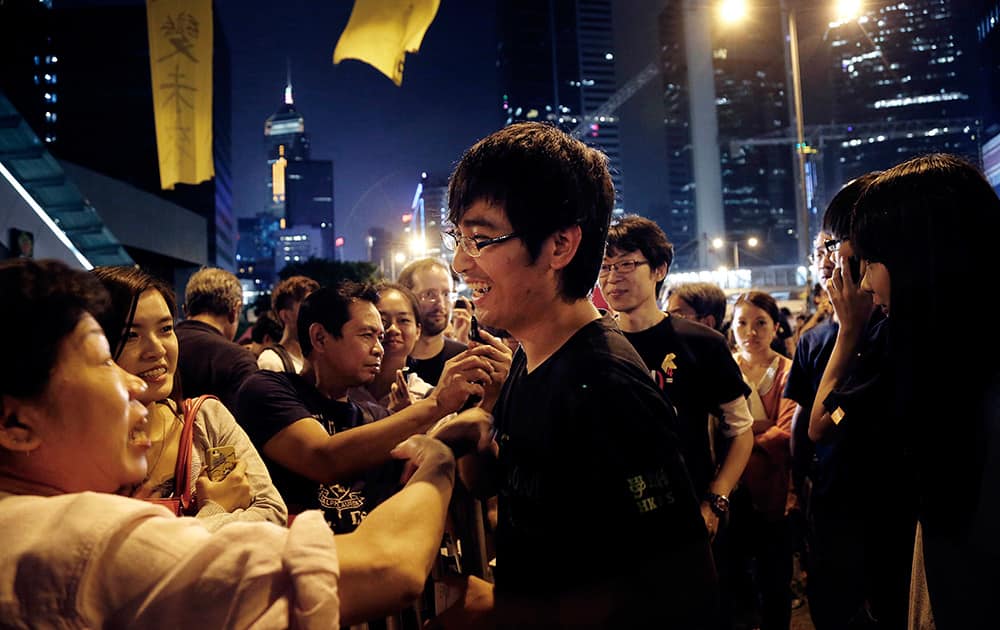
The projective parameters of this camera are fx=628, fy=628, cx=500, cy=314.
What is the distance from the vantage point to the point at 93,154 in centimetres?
7075

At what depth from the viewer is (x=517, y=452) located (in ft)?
5.89

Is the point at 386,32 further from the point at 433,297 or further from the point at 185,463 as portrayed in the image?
the point at 185,463

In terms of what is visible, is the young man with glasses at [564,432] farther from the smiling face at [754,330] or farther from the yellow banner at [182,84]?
the yellow banner at [182,84]

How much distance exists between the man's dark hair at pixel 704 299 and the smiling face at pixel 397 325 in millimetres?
2575

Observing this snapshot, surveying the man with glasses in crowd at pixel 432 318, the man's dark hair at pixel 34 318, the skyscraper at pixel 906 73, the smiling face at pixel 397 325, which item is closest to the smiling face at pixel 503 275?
the man's dark hair at pixel 34 318

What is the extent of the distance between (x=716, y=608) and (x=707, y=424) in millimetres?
2254

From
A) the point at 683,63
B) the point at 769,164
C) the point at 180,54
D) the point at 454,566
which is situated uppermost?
the point at 683,63

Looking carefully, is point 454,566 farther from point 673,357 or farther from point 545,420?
point 673,357

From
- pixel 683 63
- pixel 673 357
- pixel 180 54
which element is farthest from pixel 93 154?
pixel 683 63

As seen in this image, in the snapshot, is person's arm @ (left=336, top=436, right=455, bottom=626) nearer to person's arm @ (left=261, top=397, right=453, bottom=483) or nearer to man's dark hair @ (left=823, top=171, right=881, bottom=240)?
person's arm @ (left=261, top=397, right=453, bottom=483)

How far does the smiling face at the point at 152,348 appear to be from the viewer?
2.89 metres

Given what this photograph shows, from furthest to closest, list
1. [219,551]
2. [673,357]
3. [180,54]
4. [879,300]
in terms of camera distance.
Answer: [180,54]
[673,357]
[879,300]
[219,551]

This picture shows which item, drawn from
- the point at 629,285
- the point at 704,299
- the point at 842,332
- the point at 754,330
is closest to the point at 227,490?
the point at 629,285

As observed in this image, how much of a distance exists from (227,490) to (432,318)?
3.72 metres
